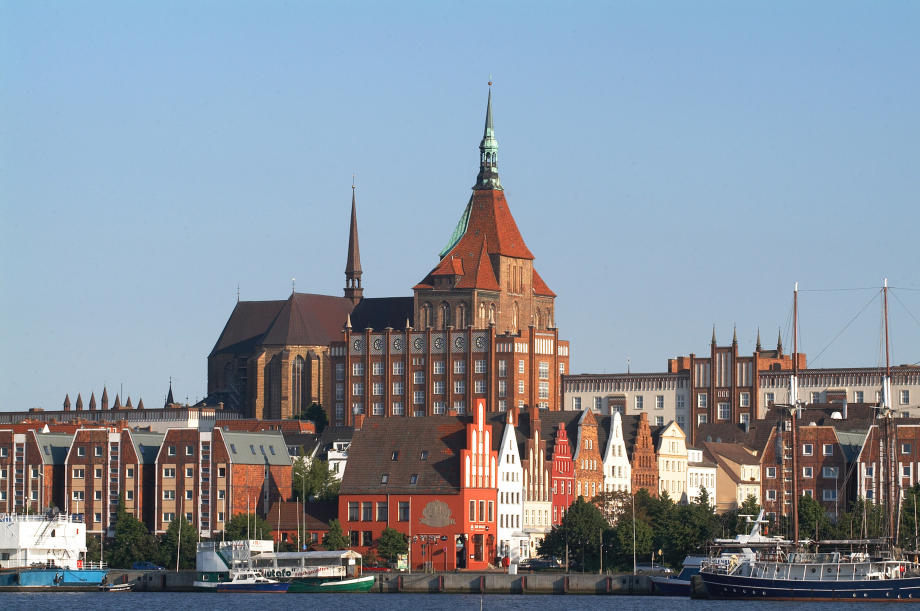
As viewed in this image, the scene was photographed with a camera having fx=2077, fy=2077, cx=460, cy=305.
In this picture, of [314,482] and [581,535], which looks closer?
[581,535]

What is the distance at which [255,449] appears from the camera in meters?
163

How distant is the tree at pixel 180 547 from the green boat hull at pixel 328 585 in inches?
579

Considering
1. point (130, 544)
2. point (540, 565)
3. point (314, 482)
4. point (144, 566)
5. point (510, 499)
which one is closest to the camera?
point (540, 565)

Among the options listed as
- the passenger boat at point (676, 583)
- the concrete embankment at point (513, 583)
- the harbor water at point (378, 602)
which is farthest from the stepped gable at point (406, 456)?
the passenger boat at point (676, 583)

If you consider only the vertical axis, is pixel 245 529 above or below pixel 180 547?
above

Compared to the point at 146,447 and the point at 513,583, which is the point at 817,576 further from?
the point at 146,447

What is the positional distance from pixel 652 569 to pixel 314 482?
106 ft

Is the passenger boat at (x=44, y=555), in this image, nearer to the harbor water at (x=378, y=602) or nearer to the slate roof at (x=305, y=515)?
the harbor water at (x=378, y=602)

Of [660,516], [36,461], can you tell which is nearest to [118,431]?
[36,461]

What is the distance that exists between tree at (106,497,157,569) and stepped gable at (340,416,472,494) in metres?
15.2

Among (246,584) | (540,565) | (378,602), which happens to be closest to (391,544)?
(540,565)

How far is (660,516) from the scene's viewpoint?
5969 inches

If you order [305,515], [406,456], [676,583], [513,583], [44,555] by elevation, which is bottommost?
[513,583]

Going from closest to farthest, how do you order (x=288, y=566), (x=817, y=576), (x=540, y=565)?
(x=817, y=576)
(x=288, y=566)
(x=540, y=565)
